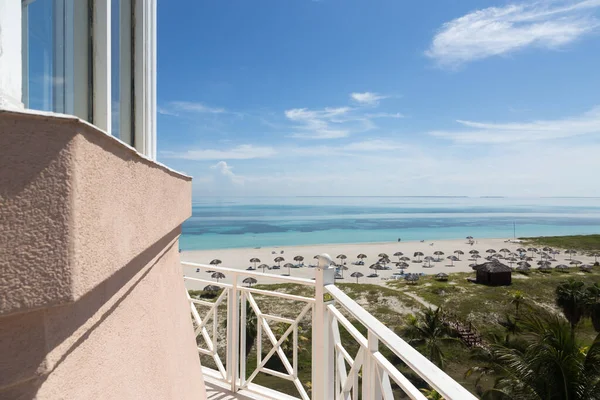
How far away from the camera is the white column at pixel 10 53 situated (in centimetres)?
77

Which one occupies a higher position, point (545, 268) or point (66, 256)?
point (66, 256)

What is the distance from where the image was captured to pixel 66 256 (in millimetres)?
611

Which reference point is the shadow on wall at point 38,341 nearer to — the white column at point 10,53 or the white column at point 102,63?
the white column at point 10,53

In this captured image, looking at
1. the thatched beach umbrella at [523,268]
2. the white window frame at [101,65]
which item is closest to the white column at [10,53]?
the white window frame at [101,65]

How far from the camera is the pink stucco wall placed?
551 millimetres

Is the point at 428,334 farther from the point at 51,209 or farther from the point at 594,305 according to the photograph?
the point at 51,209

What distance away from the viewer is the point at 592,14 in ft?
145

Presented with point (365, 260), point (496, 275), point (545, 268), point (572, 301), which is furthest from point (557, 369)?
point (365, 260)

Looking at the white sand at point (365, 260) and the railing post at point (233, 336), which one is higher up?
the railing post at point (233, 336)

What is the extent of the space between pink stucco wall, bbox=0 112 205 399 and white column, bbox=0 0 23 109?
0.25m

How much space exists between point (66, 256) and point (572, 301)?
24.6 metres

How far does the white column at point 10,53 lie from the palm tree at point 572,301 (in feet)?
80.0

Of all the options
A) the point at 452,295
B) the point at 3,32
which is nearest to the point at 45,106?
the point at 3,32

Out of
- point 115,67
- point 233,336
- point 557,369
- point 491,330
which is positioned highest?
point 115,67
